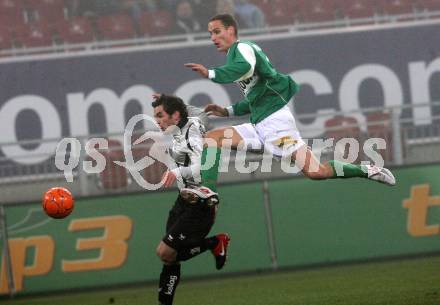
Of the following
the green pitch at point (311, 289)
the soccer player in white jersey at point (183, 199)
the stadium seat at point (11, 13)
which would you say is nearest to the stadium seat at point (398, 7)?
the green pitch at point (311, 289)

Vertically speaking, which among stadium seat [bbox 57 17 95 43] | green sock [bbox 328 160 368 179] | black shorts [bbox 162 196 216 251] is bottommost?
black shorts [bbox 162 196 216 251]

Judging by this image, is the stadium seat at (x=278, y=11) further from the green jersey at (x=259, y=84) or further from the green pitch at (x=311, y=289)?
the green jersey at (x=259, y=84)

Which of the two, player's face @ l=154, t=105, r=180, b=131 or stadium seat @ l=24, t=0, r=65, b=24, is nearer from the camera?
player's face @ l=154, t=105, r=180, b=131

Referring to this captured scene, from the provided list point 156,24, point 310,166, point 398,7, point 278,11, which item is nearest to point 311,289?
point 310,166

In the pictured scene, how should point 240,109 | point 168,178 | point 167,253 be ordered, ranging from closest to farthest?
point 168,178
point 167,253
point 240,109

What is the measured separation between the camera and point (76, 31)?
18.2 meters

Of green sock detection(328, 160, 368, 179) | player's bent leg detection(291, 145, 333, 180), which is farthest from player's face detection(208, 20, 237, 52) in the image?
green sock detection(328, 160, 368, 179)

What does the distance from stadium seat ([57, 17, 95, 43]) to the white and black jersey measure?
29.9ft

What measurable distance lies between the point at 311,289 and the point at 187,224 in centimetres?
227

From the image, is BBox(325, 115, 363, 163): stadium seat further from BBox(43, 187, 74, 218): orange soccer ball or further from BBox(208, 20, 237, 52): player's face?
BBox(43, 187, 74, 218): orange soccer ball

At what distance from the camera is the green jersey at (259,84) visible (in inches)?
373

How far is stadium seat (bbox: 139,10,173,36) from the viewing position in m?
18.0

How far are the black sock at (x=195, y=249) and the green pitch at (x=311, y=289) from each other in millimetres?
684

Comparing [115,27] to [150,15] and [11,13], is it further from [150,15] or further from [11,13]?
[11,13]
